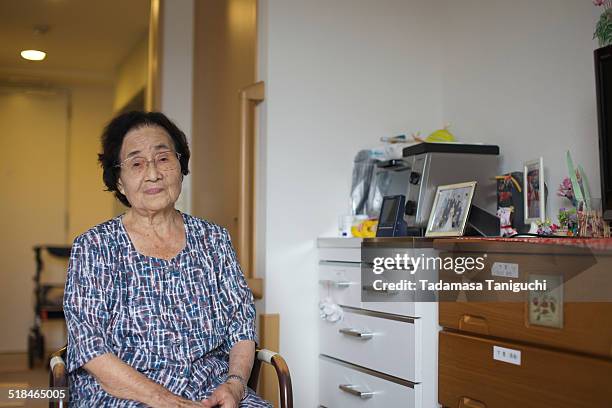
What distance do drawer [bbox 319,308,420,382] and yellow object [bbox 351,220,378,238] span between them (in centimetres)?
31

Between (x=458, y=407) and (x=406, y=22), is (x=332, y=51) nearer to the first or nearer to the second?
(x=406, y=22)

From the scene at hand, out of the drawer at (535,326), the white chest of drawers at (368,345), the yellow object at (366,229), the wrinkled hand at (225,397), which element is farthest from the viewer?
the yellow object at (366,229)

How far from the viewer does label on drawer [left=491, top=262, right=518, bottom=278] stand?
1.94 metres

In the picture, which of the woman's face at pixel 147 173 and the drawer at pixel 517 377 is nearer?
the drawer at pixel 517 377

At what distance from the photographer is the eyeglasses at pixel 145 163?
1.99m

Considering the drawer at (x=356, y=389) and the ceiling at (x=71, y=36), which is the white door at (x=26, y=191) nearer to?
the ceiling at (x=71, y=36)

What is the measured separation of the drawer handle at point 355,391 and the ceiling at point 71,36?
371 cm

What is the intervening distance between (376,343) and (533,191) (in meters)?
0.75

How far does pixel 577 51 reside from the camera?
245cm

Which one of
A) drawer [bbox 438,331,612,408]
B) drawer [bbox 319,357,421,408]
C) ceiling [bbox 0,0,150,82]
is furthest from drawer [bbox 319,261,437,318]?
ceiling [bbox 0,0,150,82]

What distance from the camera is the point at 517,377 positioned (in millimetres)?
1879

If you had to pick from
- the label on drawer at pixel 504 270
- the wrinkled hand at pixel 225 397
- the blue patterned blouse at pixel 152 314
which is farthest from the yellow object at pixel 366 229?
the wrinkled hand at pixel 225 397

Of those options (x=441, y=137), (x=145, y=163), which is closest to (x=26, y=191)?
(x=441, y=137)

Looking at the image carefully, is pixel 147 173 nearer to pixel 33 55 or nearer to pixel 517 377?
pixel 517 377
